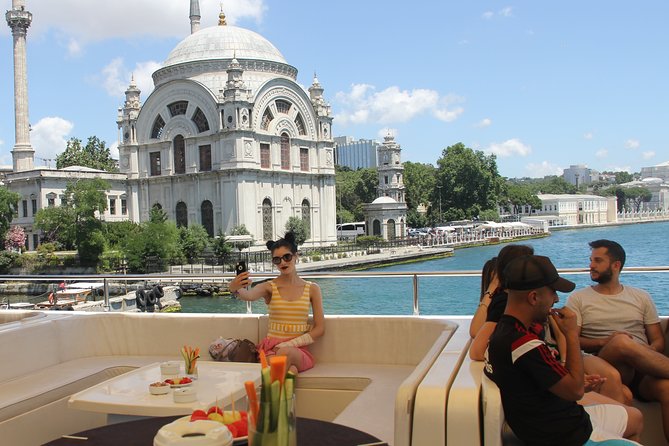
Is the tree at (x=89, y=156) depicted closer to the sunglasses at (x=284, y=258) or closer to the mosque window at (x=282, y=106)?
the mosque window at (x=282, y=106)

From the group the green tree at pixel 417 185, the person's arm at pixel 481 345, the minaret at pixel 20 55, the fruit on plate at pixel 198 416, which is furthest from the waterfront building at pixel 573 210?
the fruit on plate at pixel 198 416

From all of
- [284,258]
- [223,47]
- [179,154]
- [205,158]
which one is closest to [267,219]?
[205,158]

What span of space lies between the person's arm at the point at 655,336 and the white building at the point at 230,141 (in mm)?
37959

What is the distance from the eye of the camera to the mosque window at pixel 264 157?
4238 centimetres

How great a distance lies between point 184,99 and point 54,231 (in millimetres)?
11475

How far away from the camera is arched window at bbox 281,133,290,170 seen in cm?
4391

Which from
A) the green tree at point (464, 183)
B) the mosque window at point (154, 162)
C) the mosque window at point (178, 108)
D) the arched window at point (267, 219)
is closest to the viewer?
the arched window at point (267, 219)

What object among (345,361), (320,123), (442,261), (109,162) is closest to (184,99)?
(320,123)

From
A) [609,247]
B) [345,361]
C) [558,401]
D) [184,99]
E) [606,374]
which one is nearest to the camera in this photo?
[558,401]

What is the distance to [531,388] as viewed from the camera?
2271mm

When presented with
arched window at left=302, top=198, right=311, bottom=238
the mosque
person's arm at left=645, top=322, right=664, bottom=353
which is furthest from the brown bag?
arched window at left=302, top=198, right=311, bottom=238

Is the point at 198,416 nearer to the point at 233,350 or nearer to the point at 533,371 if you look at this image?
the point at 533,371

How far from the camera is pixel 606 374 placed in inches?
118

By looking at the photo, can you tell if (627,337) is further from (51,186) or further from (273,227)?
(51,186)
